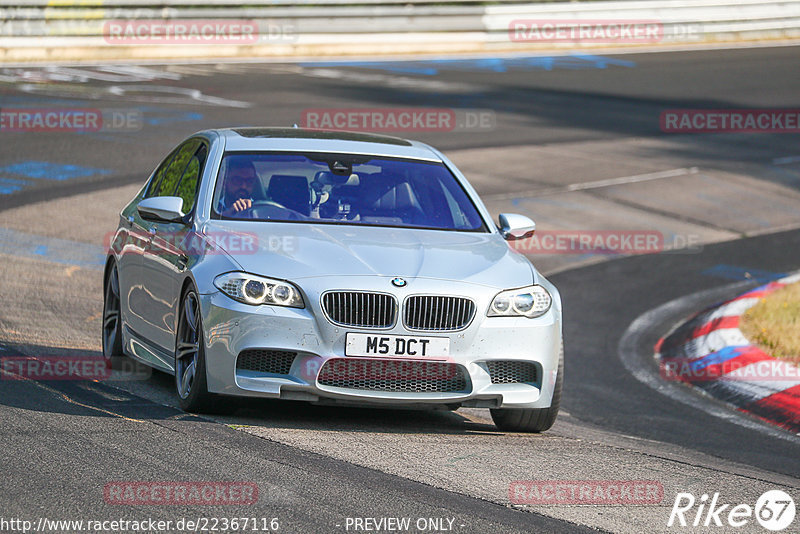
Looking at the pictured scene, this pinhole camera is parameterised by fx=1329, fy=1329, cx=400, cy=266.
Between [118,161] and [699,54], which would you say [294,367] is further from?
→ [699,54]

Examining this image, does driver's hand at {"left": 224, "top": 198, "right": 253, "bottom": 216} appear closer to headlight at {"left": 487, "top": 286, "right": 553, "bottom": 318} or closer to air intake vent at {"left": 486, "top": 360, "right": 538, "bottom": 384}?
headlight at {"left": 487, "top": 286, "right": 553, "bottom": 318}

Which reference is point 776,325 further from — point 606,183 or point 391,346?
point 606,183

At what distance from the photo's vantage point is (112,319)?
860 centimetres

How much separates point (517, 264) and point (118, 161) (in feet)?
35.0

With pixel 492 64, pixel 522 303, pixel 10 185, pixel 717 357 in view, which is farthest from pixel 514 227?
pixel 492 64

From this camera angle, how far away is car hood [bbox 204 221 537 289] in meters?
6.70

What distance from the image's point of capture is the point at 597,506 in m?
5.52
